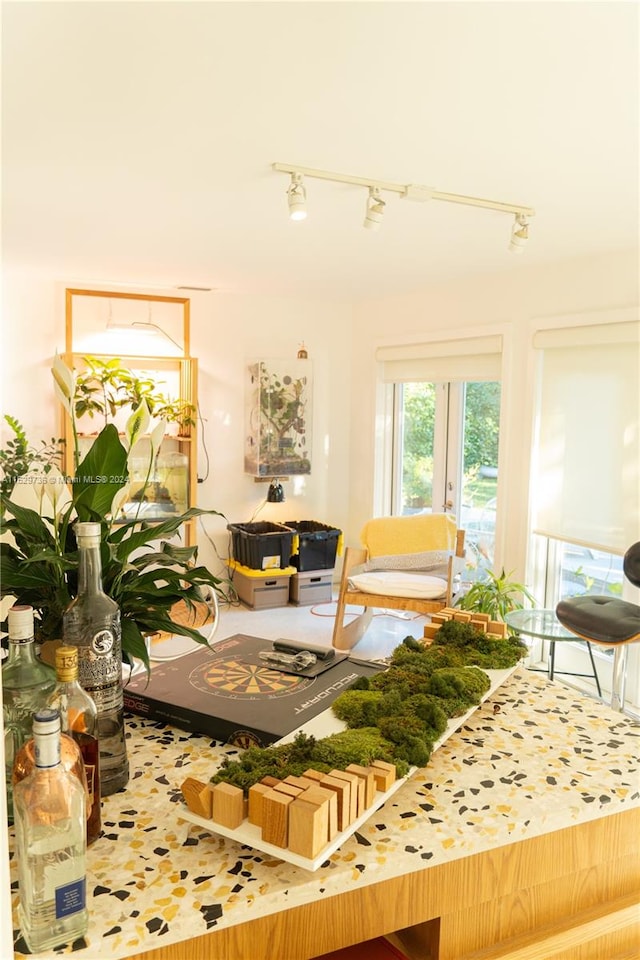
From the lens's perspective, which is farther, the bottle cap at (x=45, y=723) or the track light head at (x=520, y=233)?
the track light head at (x=520, y=233)

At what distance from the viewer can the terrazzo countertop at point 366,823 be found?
2.92 feet

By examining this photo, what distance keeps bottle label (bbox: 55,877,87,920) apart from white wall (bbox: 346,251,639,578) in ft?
12.7

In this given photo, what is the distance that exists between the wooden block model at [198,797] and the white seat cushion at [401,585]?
143 inches

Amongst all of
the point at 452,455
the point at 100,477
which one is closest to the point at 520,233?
the point at 452,455

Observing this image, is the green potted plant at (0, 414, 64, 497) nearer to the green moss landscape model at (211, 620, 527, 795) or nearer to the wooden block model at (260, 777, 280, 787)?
the green moss landscape model at (211, 620, 527, 795)

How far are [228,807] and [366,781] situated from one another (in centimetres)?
19

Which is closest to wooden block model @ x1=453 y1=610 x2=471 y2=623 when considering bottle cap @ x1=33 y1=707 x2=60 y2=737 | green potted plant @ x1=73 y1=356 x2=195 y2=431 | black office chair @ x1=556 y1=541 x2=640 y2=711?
bottle cap @ x1=33 y1=707 x2=60 y2=737

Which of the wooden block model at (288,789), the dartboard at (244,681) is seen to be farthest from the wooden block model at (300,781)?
the dartboard at (244,681)

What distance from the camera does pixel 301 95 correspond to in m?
2.05

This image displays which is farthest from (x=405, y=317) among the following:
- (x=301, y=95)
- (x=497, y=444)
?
(x=301, y=95)

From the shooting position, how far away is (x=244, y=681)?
4.76ft

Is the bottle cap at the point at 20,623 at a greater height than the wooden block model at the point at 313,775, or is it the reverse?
the bottle cap at the point at 20,623

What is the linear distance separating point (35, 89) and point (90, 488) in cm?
148

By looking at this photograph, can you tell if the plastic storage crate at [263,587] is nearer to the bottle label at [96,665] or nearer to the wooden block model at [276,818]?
the bottle label at [96,665]
